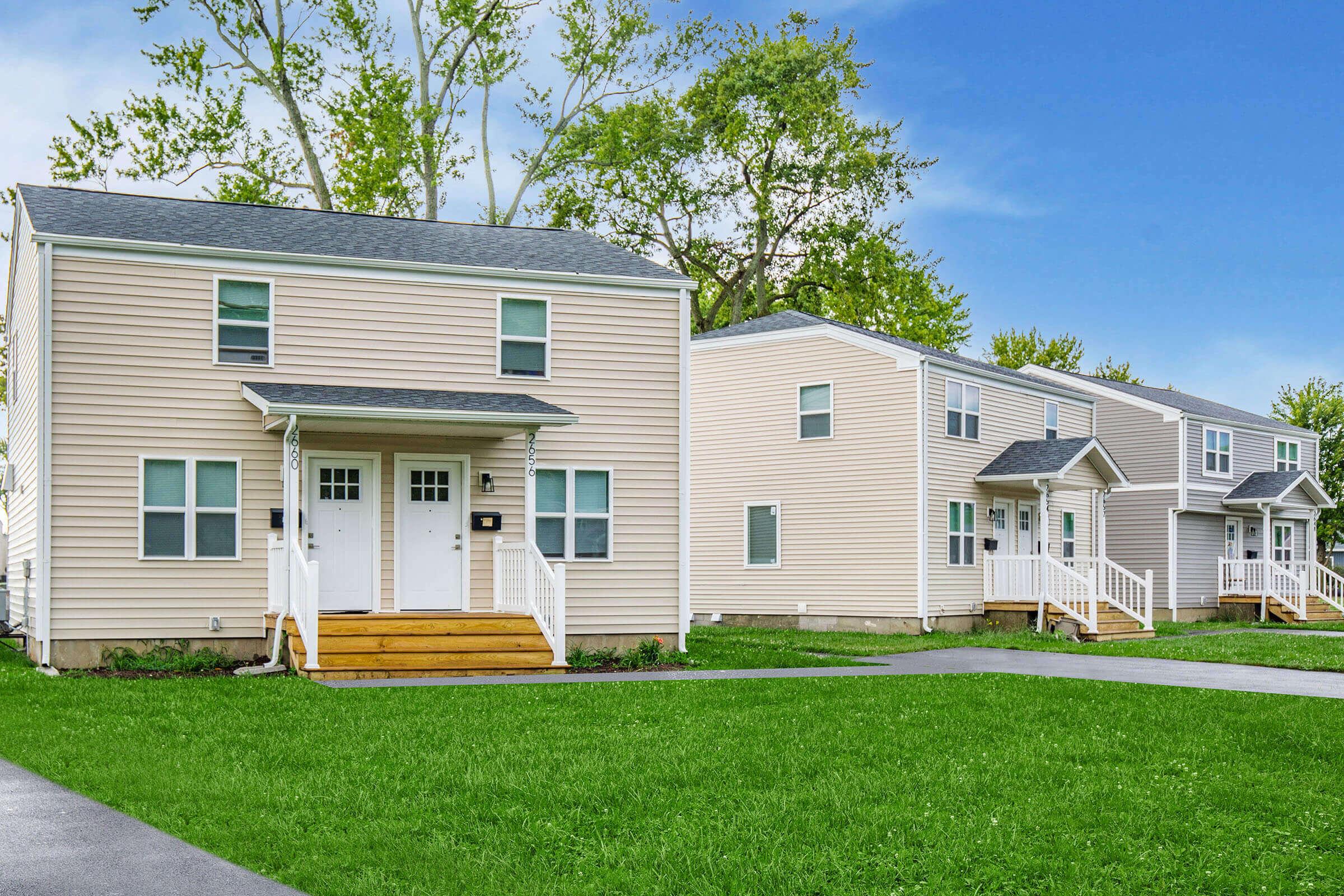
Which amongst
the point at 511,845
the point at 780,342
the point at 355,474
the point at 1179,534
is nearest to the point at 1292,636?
the point at 1179,534

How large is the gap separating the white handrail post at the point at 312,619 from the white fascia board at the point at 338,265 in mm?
4610

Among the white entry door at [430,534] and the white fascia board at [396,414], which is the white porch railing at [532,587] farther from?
the white fascia board at [396,414]

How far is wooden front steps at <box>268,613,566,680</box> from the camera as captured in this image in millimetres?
14547

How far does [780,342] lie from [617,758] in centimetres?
1798

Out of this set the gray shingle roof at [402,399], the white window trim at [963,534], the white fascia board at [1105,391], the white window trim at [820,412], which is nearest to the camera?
the gray shingle roof at [402,399]

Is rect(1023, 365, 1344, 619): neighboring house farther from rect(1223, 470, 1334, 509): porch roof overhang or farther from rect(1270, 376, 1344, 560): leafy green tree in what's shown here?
rect(1270, 376, 1344, 560): leafy green tree

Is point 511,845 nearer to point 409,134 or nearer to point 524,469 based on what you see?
point 524,469

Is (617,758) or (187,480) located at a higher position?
(187,480)

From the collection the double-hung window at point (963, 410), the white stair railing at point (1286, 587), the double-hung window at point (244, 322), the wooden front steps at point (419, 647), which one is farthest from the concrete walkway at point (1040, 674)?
the white stair railing at point (1286, 587)

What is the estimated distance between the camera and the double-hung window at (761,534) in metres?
25.7

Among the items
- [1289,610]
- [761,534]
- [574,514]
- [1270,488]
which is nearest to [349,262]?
[574,514]

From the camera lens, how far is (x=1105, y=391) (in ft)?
108

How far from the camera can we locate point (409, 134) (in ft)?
109

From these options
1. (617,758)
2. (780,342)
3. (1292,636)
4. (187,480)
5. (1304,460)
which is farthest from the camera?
(1304,460)
